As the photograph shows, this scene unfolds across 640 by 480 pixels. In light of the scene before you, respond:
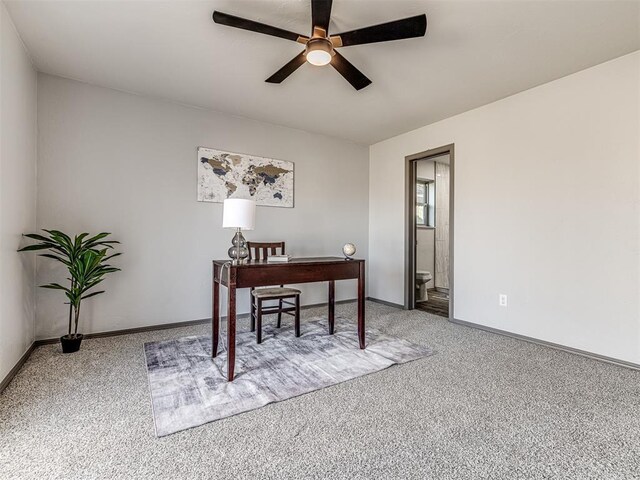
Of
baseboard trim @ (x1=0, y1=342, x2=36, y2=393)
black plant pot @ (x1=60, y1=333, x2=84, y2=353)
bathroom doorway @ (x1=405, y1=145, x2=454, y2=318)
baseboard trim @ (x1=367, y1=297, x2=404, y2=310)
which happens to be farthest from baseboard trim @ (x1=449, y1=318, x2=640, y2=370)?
baseboard trim @ (x1=0, y1=342, x2=36, y2=393)

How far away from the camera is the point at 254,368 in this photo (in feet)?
7.52

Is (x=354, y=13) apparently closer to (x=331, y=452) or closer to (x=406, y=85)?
(x=406, y=85)

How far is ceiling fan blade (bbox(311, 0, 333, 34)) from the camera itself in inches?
64.6

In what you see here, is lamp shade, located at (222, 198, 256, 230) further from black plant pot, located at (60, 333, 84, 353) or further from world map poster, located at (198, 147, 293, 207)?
black plant pot, located at (60, 333, 84, 353)

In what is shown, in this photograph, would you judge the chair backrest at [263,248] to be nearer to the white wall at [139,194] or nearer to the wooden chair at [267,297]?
the wooden chair at [267,297]

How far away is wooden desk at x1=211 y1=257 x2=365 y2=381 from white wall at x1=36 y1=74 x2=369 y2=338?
1.06 m

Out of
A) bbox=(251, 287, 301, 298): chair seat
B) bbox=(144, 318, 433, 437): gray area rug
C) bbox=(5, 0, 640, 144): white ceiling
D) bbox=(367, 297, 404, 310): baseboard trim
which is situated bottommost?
bbox=(144, 318, 433, 437): gray area rug

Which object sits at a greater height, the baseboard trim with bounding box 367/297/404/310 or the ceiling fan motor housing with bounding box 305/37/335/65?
the ceiling fan motor housing with bounding box 305/37/335/65

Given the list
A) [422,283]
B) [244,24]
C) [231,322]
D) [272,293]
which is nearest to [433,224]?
[422,283]

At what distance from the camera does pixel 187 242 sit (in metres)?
3.39

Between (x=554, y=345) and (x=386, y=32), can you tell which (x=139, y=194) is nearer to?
(x=386, y=32)

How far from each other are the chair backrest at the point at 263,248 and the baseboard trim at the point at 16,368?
189 cm

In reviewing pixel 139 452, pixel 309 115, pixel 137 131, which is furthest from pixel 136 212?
pixel 139 452

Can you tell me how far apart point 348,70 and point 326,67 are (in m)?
0.48
